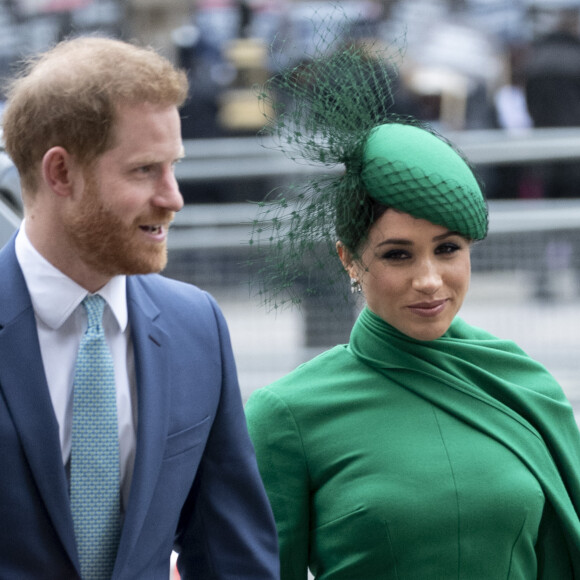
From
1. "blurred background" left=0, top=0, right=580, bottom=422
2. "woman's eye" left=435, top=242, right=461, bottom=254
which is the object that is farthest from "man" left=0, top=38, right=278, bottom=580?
"blurred background" left=0, top=0, right=580, bottom=422

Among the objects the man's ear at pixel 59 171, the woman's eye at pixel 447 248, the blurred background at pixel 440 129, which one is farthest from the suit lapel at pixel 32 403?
the blurred background at pixel 440 129

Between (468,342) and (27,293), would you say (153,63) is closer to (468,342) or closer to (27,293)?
(27,293)

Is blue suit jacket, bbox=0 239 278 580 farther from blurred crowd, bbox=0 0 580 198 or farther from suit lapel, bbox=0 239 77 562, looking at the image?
blurred crowd, bbox=0 0 580 198

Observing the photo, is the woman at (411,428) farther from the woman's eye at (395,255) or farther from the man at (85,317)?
the man at (85,317)

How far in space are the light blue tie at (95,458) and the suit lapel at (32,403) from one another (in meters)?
0.04

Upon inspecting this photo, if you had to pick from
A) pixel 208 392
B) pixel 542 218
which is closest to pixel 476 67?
pixel 542 218

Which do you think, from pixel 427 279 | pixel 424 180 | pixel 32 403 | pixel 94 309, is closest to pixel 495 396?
pixel 427 279

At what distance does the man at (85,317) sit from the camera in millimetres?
2189

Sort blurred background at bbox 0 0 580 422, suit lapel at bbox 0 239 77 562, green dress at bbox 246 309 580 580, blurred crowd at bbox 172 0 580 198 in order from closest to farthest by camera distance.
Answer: suit lapel at bbox 0 239 77 562
green dress at bbox 246 309 580 580
blurred background at bbox 0 0 580 422
blurred crowd at bbox 172 0 580 198

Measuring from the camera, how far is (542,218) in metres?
6.68

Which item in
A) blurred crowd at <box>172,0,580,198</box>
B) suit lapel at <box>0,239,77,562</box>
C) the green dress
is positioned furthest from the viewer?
blurred crowd at <box>172,0,580,198</box>

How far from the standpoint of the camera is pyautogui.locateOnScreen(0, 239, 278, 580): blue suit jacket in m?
2.18

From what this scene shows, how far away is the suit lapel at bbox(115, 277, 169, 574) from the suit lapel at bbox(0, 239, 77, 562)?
0.12 meters

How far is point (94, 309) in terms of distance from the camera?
229cm
